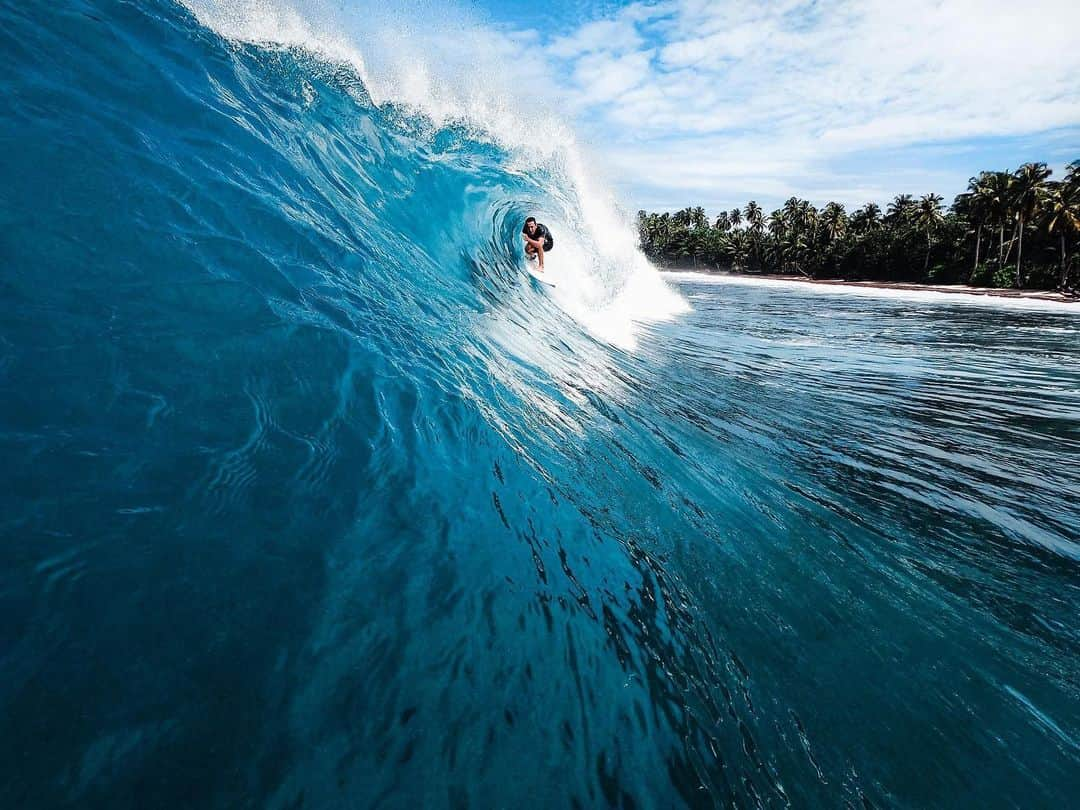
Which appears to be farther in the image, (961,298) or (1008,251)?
(1008,251)

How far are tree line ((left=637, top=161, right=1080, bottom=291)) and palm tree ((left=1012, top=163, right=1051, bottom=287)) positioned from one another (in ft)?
0.26

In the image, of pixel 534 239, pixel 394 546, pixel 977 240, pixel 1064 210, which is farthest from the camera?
pixel 977 240

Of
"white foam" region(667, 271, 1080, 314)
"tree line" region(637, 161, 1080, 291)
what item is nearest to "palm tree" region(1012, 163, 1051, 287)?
"tree line" region(637, 161, 1080, 291)

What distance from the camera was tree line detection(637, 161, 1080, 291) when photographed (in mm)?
50250

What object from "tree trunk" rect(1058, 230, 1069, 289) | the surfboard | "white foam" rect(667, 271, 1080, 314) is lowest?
"white foam" rect(667, 271, 1080, 314)

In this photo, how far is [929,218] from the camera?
66312mm

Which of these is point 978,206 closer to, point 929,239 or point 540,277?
point 929,239

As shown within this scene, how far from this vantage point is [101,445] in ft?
7.03

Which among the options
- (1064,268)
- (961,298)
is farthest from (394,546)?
(1064,268)

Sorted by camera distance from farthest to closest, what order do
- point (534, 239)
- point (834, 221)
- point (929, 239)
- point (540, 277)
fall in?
point (834, 221), point (929, 239), point (540, 277), point (534, 239)

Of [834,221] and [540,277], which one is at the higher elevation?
[834,221]

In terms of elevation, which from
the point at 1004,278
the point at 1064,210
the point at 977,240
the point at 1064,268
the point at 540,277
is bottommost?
the point at 1004,278

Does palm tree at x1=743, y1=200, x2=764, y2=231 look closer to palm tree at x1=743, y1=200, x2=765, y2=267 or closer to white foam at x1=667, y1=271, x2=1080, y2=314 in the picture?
palm tree at x1=743, y1=200, x2=765, y2=267

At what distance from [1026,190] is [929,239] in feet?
49.6
